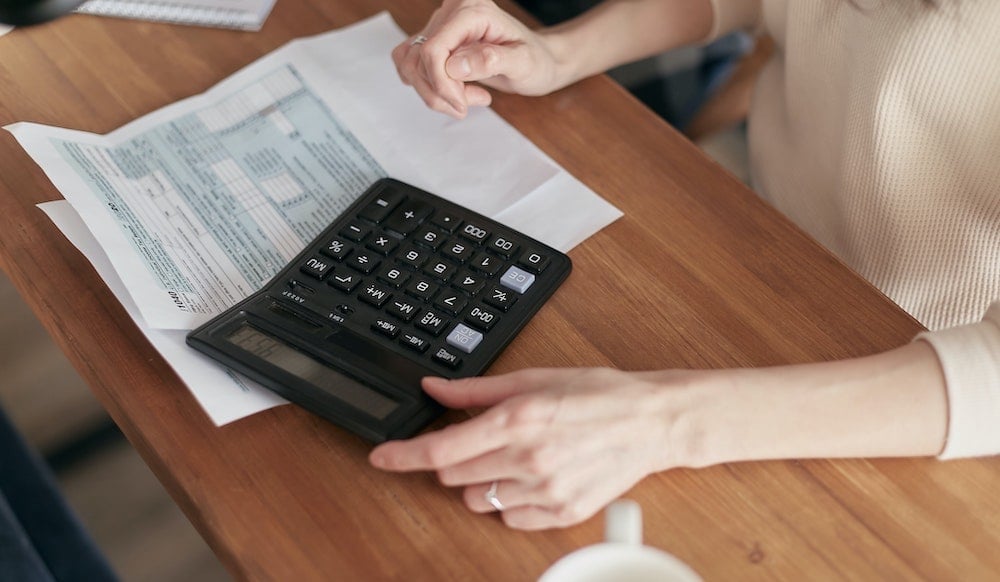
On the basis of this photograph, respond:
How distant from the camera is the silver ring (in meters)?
0.60

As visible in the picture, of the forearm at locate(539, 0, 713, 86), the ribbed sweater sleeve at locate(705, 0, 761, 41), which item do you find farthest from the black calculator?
the ribbed sweater sleeve at locate(705, 0, 761, 41)

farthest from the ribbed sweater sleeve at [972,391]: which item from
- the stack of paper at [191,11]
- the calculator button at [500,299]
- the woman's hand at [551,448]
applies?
the stack of paper at [191,11]

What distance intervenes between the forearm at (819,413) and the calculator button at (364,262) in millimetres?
238

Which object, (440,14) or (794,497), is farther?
(440,14)

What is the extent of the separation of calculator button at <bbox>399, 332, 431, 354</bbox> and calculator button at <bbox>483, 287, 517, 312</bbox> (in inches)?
2.2

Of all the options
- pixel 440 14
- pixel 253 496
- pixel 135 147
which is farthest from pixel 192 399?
pixel 440 14

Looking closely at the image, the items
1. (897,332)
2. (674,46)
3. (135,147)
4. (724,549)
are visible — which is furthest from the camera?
(674,46)

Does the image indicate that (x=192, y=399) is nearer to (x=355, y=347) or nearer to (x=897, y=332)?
(x=355, y=347)

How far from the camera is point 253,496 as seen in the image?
2.02ft

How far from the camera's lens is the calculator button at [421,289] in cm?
69

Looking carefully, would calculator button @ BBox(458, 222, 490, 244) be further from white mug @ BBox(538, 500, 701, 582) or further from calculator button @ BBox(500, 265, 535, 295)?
white mug @ BBox(538, 500, 701, 582)

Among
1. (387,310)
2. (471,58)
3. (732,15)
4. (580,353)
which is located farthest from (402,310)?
(732,15)

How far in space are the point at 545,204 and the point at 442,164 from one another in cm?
9

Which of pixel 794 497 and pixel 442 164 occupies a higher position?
pixel 442 164
